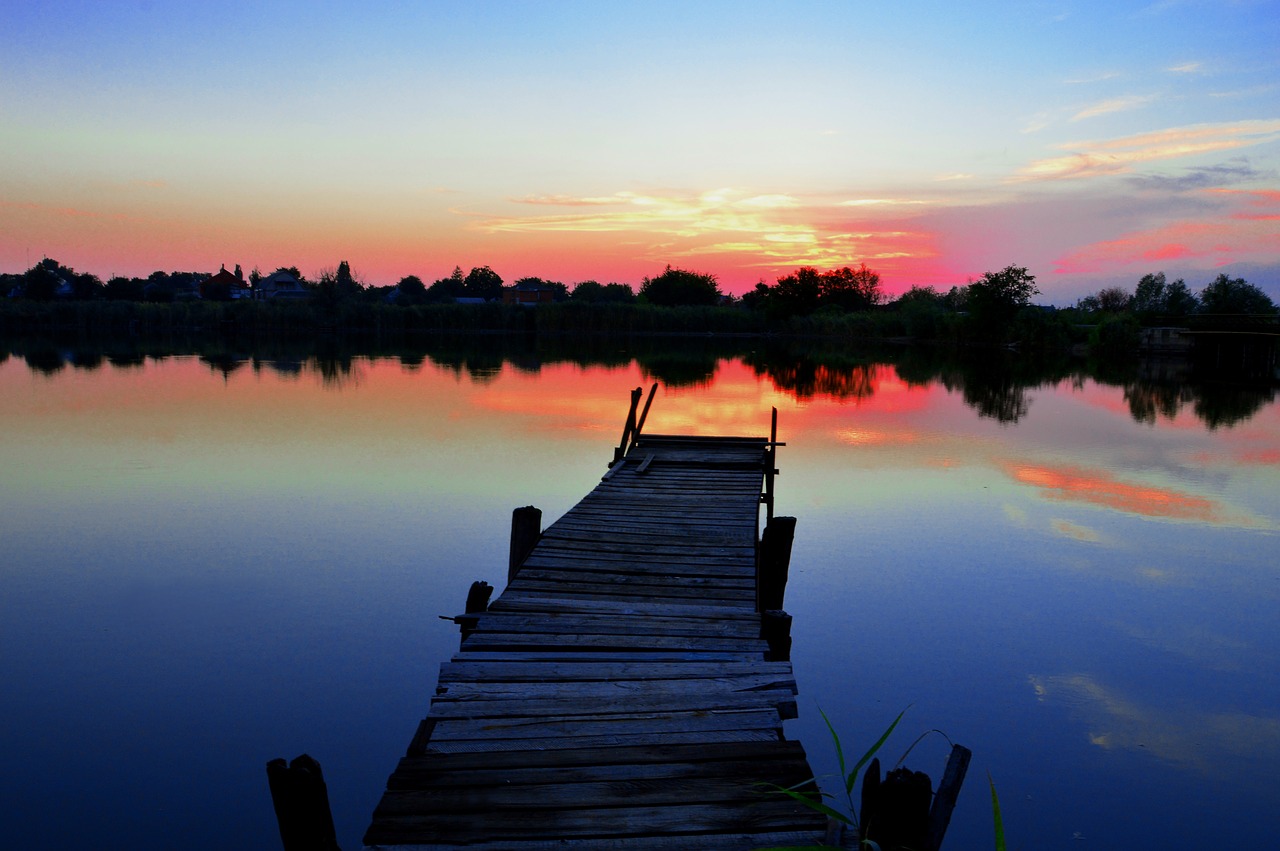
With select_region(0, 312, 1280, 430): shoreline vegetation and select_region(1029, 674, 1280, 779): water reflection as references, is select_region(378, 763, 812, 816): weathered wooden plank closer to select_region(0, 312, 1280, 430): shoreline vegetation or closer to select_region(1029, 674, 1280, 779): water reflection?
select_region(1029, 674, 1280, 779): water reflection

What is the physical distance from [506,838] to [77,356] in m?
49.6

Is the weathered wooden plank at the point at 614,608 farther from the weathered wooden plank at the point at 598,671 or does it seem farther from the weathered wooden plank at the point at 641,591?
the weathered wooden plank at the point at 598,671

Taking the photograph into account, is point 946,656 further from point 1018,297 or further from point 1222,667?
point 1018,297

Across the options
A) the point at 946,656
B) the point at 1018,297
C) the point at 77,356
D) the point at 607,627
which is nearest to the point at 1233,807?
the point at 946,656

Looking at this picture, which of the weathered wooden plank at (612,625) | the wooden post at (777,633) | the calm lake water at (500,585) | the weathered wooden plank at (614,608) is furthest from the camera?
the weathered wooden plank at (614,608)

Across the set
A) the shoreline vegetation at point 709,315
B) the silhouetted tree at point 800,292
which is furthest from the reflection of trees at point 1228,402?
the silhouetted tree at point 800,292

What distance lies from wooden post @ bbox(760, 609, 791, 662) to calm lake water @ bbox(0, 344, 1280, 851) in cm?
97

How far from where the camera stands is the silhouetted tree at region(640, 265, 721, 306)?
115500mm

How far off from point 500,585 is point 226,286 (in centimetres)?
12418

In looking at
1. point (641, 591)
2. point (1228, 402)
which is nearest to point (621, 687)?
point (641, 591)

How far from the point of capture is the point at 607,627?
6.75 m

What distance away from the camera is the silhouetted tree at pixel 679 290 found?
379 ft

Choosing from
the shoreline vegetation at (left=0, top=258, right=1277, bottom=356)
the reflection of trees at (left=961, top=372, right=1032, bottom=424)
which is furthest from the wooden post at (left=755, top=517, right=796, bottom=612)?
the shoreline vegetation at (left=0, top=258, right=1277, bottom=356)

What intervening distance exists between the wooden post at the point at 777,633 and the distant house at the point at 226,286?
416ft
